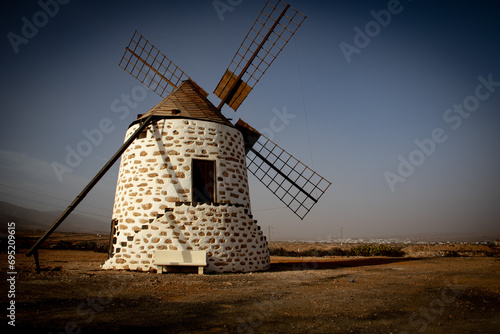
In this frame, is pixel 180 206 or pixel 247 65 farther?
pixel 247 65

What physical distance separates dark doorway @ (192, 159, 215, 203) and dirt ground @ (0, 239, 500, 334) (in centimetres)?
336

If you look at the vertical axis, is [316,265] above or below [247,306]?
below

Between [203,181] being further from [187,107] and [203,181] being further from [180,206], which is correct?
[187,107]

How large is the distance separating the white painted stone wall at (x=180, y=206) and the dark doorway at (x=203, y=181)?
22 cm

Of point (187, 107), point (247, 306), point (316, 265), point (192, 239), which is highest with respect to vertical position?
point (187, 107)

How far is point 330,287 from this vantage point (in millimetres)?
6531

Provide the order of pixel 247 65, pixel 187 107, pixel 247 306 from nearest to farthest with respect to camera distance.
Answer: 1. pixel 247 306
2. pixel 187 107
3. pixel 247 65

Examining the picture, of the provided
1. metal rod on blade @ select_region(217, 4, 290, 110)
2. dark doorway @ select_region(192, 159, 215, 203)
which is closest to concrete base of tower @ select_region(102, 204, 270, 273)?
dark doorway @ select_region(192, 159, 215, 203)

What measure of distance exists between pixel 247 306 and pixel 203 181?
6.04 m

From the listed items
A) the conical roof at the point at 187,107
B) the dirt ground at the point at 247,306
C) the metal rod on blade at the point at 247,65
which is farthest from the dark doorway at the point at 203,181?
the metal rod on blade at the point at 247,65

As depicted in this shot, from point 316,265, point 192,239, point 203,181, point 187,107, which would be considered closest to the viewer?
point 192,239

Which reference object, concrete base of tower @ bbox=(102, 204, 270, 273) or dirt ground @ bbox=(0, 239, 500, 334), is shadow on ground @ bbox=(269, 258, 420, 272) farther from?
dirt ground @ bbox=(0, 239, 500, 334)

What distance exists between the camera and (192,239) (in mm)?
9117

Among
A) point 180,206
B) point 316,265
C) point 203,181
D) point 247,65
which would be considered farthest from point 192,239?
point 247,65
